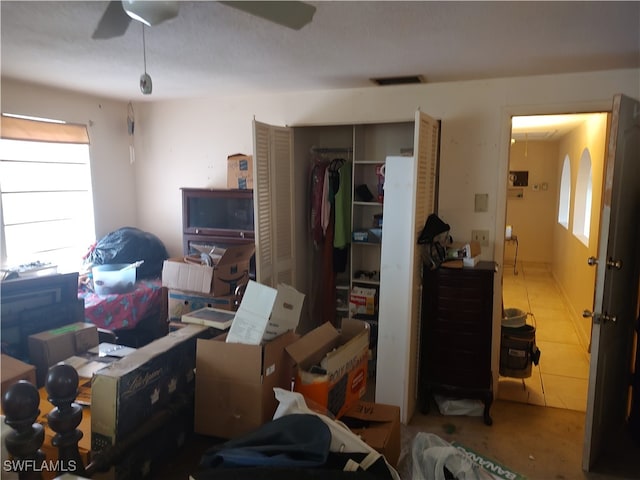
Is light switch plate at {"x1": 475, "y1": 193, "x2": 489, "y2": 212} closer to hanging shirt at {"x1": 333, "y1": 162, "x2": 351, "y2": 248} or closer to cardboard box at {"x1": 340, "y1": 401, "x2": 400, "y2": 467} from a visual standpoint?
hanging shirt at {"x1": 333, "y1": 162, "x2": 351, "y2": 248}

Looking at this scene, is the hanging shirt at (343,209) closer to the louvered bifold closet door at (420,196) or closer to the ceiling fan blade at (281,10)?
the louvered bifold closet door at (420,196)

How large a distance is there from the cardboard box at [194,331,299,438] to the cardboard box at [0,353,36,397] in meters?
0.55

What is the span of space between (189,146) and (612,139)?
331cm

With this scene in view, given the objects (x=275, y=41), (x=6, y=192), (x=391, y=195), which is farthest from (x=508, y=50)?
(x=6, y=192)

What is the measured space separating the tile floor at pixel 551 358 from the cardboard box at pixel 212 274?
2187 mm

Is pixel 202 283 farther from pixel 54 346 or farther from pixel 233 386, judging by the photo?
pixel 233 386

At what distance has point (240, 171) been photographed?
385cm

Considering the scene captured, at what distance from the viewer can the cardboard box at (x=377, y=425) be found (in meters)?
1.58

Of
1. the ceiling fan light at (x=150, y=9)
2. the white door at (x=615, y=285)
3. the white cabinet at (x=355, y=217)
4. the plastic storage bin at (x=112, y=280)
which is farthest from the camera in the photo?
the plastic storage bin at (x=112, y=280)

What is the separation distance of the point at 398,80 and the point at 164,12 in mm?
2137

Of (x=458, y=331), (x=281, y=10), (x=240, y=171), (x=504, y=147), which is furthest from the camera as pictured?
(x=240, y=171)

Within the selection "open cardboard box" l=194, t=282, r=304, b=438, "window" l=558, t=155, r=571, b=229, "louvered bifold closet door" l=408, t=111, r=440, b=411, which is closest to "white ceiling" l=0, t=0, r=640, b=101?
"louvered bifold closet door" l=408, t=111, r=440, b=411

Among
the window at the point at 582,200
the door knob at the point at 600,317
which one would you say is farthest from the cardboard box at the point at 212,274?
the window at the point at 582,200

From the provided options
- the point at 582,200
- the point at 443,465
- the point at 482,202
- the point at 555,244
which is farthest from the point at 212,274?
the point at 555,244
